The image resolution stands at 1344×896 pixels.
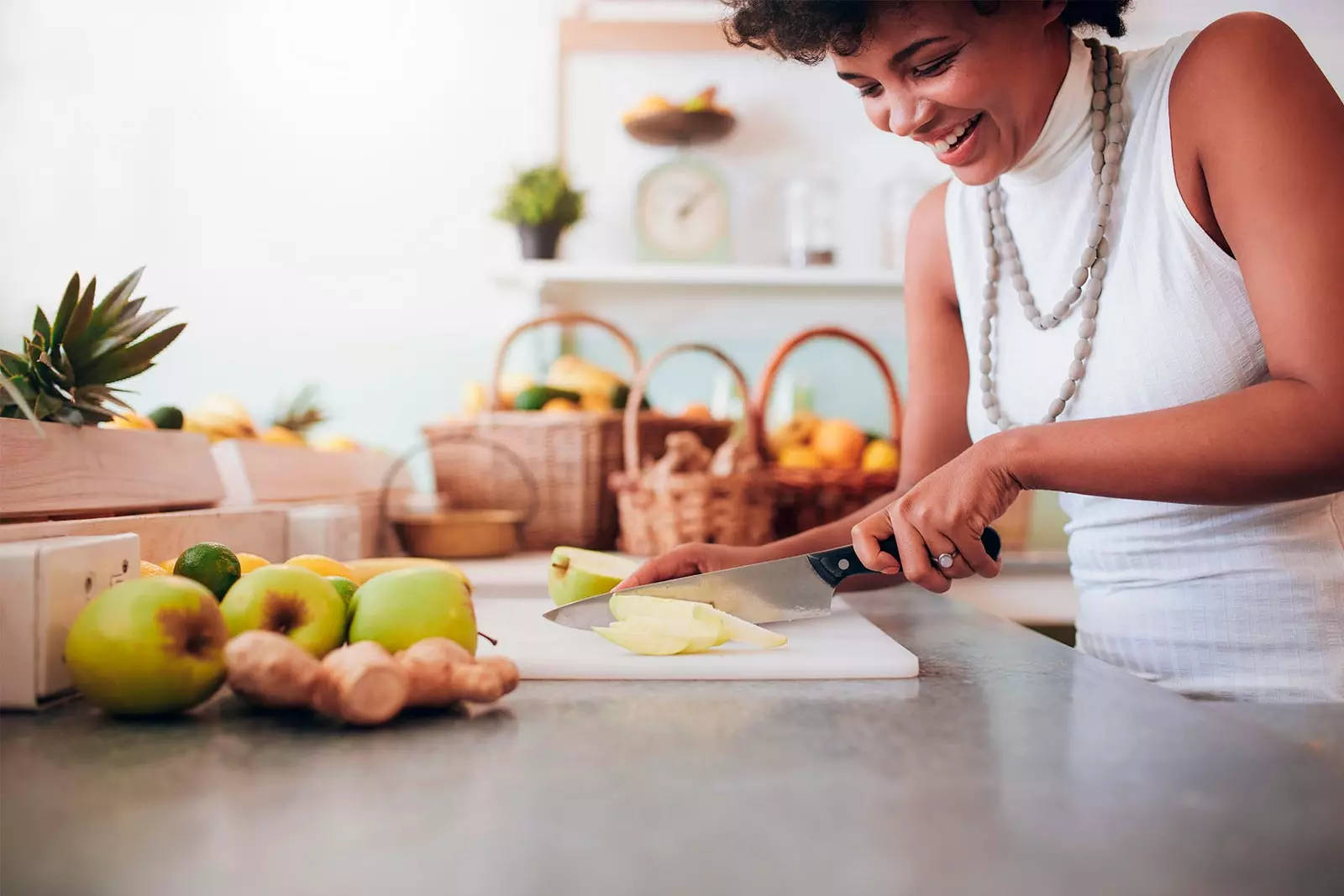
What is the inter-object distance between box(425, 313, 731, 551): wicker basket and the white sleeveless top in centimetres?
105

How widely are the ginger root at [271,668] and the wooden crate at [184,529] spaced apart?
0.88ft

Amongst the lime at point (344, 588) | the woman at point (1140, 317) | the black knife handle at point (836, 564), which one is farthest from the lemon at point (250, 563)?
the black knife handle at point (836, 564)

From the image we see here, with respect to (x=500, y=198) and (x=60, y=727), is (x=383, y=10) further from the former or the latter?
(x=60, y=727)

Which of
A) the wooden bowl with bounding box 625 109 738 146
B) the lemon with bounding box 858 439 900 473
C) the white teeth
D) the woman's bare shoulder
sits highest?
the wooden bowl with bounding box 625 109 738 146

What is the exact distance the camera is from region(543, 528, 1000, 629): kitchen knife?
36.4 inches

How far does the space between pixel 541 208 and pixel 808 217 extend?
0.66 m

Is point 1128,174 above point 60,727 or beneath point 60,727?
above

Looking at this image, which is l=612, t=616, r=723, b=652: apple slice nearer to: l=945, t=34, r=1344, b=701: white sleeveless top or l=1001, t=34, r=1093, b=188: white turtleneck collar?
l=945, t=34, r=1344, b=701: white sleeveless top

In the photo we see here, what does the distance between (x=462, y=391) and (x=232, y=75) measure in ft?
3.16

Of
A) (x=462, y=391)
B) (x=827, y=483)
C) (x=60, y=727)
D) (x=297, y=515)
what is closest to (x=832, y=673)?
(x=60, y=727)

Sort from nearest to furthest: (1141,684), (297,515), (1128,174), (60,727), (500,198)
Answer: (60,727) → (1141,684) → (1128,174) → (297,515) → (500,198)

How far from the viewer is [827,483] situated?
1.82 meters

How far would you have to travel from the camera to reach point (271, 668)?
0.58m

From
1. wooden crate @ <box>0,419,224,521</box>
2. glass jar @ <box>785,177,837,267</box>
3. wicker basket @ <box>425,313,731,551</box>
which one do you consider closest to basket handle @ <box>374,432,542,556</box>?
wicker basket @ <box>425,313,731,551</box>
